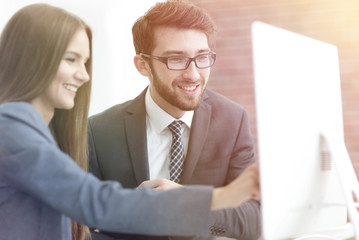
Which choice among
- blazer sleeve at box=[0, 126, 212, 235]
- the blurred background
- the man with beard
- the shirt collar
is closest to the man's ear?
the man with beard

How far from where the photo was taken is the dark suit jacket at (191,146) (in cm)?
188

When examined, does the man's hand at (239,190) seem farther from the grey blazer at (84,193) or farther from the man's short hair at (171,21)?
the man's short hair at (171,21)

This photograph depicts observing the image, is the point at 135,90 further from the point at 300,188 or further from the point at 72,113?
the point at 300,188

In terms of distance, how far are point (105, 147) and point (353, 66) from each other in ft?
5.50

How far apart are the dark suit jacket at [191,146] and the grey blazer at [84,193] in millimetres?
726

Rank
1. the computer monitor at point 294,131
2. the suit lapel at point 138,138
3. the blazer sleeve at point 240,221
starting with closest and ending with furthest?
1. the computer monitor at point 294,131
2. the blazer sleeve at point 240,221
3. the suit lapel at point 138,138

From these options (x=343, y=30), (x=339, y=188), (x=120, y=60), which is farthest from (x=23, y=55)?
(x=343, y=30)

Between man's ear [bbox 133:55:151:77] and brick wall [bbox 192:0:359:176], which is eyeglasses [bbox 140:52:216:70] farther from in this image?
brick wall [bbox 192:0:359:176]

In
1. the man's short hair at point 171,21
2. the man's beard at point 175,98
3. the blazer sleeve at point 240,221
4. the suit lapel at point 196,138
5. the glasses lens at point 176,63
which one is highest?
the man's short hair at point 171,21

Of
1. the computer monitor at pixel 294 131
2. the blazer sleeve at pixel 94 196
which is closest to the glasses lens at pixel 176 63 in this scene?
the computer monitor at pixel 294 131

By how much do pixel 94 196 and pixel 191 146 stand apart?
2.70 ft

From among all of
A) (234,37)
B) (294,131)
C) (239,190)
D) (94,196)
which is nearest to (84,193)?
(94,196)

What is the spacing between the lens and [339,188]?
1.25 m

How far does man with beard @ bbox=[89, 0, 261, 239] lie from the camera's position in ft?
6.22
